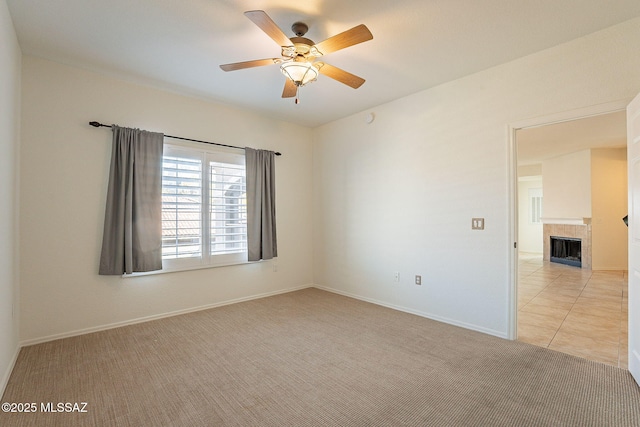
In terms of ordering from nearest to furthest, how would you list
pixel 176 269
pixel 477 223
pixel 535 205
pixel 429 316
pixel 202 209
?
pixel 477 223 < pixel 429 316 < pixel 176 269 < pixel 202 209 < pixel 535 205

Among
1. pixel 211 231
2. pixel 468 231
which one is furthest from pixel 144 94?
pixel 468 231

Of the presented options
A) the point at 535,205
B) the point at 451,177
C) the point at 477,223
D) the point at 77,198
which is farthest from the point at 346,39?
the point at 535,205

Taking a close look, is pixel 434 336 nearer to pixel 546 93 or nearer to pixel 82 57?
pixel 546 93

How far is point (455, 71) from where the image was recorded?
333 centimetres

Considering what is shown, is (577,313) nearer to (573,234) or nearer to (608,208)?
(573,234)

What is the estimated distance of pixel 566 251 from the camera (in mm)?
7871

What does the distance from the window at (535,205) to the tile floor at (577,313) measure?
4125 mm

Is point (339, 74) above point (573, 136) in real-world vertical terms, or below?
below

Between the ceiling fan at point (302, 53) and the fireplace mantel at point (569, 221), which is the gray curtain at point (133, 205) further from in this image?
the fireplace mantel at point (569, 221)

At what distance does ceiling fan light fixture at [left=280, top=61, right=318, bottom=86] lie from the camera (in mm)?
2488

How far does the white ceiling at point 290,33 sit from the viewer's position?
7.56 ft

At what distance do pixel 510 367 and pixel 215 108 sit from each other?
4.45 metres

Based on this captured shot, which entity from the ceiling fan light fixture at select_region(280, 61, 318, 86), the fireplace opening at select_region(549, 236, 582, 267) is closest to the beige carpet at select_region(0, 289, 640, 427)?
the ceiling fan light fixture at select_region(280, 61, 318, 86)

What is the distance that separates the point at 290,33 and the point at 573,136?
6208mm
